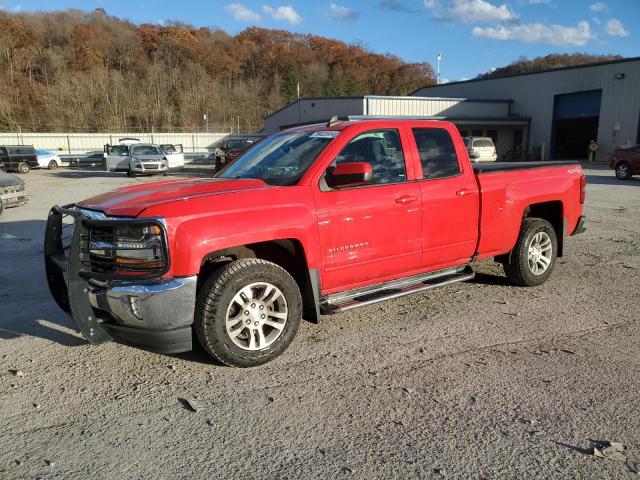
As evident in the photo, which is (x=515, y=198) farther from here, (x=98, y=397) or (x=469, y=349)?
(x=98, y=397)

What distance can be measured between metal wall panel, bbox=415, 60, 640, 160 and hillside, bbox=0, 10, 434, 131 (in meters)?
45.8

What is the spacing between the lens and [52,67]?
7488cm

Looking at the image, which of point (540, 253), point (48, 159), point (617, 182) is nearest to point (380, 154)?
point (540, 253)

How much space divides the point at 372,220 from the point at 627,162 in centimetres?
1950

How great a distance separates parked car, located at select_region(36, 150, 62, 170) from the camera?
118 ft

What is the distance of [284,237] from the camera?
→ 13.0ft

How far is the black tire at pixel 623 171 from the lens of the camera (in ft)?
65.3

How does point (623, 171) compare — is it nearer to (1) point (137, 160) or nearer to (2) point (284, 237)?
(2) point (284, 237)

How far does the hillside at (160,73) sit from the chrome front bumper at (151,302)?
6734 cm

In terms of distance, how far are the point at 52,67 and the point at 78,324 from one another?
8471 centimetres

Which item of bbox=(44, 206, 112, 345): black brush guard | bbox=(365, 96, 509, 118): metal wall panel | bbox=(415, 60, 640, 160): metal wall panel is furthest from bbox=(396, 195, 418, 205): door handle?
bbox=(415, 60, 640, 160): metal wall panel

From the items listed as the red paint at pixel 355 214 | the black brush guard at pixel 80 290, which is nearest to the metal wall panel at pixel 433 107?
the red paint at pixel 355 214

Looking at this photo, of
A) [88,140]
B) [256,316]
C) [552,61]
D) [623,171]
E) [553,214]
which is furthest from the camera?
[552,61]

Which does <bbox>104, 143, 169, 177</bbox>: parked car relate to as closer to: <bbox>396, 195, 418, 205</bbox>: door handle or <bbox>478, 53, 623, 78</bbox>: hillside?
<bbox>396, 195, 418, 205</bbox>: door handle
